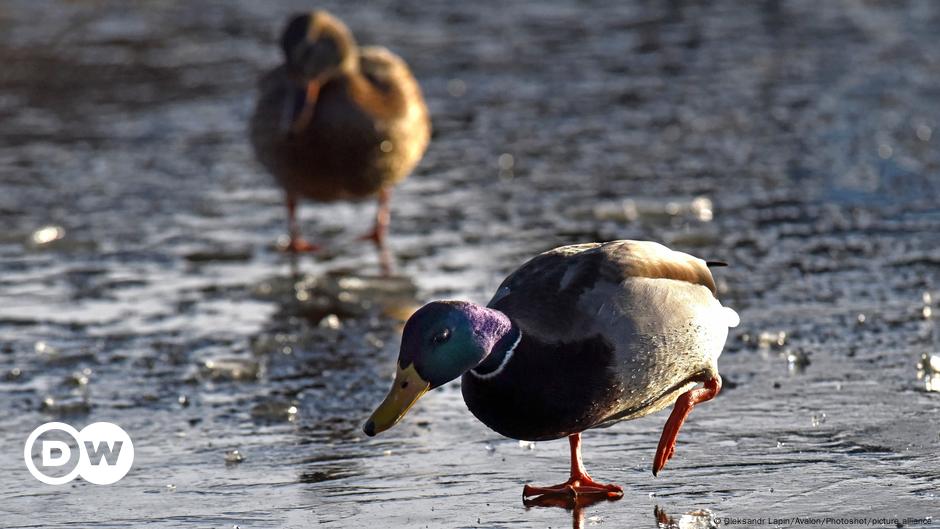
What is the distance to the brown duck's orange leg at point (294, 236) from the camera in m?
8.16

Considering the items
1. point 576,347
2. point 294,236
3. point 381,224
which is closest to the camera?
point 576,347

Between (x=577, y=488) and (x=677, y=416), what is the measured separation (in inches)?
16.8

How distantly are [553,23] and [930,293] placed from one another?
7.86 m

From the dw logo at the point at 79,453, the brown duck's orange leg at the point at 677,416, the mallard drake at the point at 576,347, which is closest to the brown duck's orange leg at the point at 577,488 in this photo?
the mallard drake at the point at 576,347

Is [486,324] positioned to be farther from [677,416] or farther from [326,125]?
[326,125]

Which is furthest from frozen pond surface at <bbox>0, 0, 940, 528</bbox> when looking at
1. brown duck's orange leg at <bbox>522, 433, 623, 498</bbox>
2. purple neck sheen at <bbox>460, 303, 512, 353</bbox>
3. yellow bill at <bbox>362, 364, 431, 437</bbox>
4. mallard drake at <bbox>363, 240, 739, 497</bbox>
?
purple neck sheen at <bbox>460, 303, 512, 353</bbox>

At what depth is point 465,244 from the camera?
26.4 feet

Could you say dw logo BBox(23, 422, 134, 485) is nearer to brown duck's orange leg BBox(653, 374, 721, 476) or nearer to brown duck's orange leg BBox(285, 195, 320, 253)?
brown duck's orange leg BBox(653, 374, 721, 476)

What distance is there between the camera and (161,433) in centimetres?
550

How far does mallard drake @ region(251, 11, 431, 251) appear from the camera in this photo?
8148 mm

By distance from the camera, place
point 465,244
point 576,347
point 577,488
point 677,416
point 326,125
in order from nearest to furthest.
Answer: point 576,347, point 577,488, point 677,416, point 465,244, point 326,125

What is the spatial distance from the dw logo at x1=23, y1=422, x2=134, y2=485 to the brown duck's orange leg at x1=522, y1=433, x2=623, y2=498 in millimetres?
1372

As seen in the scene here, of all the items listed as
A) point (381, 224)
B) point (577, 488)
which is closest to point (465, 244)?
point (381, 224)

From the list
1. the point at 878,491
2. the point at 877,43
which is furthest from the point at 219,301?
the point at 877,43
